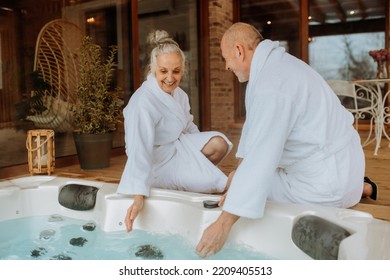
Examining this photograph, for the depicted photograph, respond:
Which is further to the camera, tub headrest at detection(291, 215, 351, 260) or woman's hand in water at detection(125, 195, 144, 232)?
woman's hand in water at detection(125, 195, 144, 232)

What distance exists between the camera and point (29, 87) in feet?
9.59

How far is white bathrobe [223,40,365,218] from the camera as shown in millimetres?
1187

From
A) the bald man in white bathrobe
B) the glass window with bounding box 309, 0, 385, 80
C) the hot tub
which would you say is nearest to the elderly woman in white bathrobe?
the hot tub

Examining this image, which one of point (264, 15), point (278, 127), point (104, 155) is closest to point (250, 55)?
point (278, 127)

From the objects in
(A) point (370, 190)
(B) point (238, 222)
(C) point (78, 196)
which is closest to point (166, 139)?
(C) point (78, 196)

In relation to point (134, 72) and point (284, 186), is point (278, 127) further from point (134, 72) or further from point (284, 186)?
point (134, 72)

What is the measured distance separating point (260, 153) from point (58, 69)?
7.69 feet

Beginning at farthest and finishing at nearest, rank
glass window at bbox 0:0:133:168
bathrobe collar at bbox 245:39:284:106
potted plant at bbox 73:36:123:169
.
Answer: potted plant at bbox 73:36:123:169, glass window at bbox 0:0:133:168, bathrobe collar at bbox 245:39:284:106

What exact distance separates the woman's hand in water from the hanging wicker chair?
169cm

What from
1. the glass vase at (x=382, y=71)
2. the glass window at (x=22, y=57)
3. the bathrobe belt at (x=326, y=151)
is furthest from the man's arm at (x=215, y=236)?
the glass vase at (x=382, y=71)

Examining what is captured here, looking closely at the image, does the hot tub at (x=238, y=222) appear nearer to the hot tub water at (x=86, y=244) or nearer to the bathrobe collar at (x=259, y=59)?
the hot tub water at (x=86, y=244)

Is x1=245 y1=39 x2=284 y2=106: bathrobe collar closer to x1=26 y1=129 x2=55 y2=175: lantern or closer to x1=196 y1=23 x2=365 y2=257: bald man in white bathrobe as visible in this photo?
x1=196 y1=23 x2=365 y2=257: bald man in white bathrobe

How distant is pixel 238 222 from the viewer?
1358 mm

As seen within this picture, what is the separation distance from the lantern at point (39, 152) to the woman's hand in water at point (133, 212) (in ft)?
4.23
